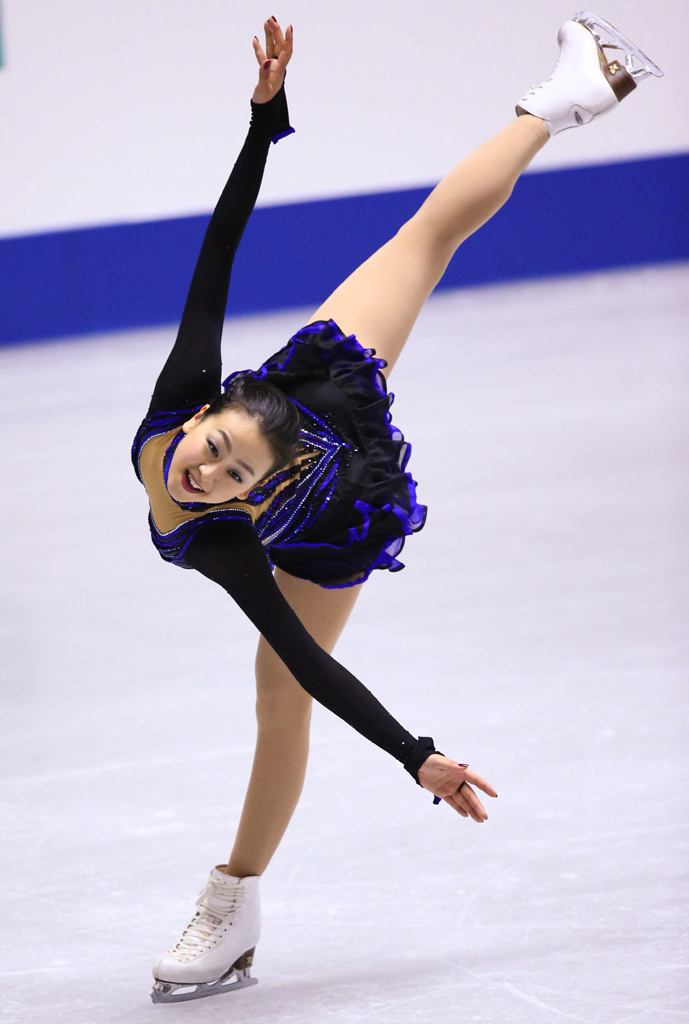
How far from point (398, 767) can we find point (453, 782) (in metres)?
0.91

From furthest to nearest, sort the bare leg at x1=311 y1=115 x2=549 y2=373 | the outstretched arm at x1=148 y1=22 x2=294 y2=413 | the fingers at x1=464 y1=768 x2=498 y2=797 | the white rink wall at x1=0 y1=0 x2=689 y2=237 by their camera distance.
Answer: the white rink wall at x1=0 y1=0 x2=689 y2=237 → the bare leg at x1=311 y1=115 x2=549 y2=373 → the outstretched arm at x1=148 y1=22 x2=294 y2=413 → the fingers at x1=464 y1=768 x2=498 y2=797

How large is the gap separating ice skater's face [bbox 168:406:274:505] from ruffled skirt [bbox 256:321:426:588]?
0.20 m

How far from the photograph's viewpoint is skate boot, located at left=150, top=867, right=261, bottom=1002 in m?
1.68

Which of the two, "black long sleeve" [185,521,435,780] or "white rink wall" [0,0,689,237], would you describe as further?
"white rink wall" [0,0,689,237]

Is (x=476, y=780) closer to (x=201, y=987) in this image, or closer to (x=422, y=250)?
(x=201, y=987)

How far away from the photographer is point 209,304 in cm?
165

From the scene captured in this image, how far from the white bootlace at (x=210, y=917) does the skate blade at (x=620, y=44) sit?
1.53 metres

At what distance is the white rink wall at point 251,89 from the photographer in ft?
22.6

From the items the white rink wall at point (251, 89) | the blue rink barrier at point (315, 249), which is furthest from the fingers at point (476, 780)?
the white rink wall at point (251, 89)

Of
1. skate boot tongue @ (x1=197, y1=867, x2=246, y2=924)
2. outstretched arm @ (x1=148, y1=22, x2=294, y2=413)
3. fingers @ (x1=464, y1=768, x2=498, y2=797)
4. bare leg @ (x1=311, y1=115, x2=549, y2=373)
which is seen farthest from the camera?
bare leg @ (x1=311, y1=115, x2=549, y2=373)

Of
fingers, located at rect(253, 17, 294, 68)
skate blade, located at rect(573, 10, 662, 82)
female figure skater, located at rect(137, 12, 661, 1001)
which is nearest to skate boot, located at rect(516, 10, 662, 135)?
skate blade, located at rect(573, 10, 662, 82)

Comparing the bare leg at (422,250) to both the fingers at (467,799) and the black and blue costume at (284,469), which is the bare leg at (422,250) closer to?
the black and blue costume at (284,469)

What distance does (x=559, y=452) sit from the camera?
159 inches

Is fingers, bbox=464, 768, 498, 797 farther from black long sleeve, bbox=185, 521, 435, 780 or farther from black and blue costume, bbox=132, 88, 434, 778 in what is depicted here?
black and blue costume, bbox=132, 88, 434, 778
